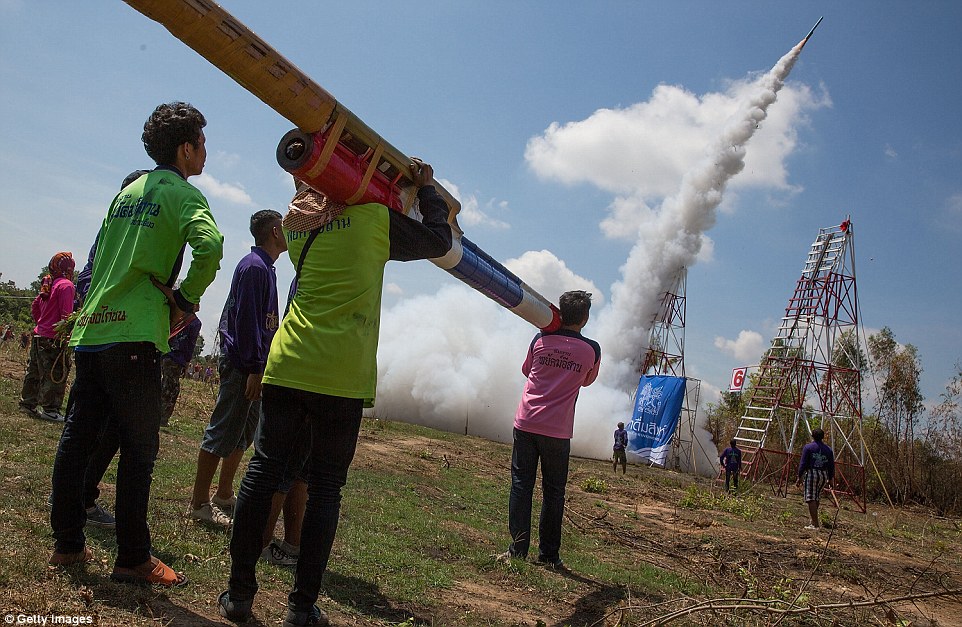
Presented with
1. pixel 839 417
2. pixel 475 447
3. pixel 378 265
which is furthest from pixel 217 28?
pixel 839 417

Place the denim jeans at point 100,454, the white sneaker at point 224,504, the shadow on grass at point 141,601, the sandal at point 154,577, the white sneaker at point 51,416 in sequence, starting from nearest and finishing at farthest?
the shadow on grass at point 141,601, the sandal at point 154,577, the denim jeans at point 100,454, the white sneaker at point 224,504, the white sneaker at point 51,416

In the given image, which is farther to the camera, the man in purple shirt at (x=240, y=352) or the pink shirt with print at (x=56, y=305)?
the pink shirt with print at (x=56, y=305)

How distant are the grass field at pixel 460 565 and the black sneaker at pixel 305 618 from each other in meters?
0.18

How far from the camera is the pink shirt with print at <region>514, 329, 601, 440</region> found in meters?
5.88

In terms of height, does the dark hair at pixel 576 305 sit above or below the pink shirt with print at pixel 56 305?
above

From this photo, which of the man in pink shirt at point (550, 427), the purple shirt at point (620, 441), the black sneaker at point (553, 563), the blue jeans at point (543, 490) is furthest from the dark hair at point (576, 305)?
the purple shirt at point (620, 441)

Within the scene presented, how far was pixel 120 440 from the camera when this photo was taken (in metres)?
3.32

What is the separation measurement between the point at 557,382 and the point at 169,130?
3579mm

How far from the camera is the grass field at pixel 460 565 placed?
3.27m

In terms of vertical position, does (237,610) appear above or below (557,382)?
below

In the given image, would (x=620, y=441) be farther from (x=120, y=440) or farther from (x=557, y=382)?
(x=120, y=440)

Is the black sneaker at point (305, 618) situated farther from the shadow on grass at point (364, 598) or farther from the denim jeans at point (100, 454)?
the denim jeans at point (100, 454)

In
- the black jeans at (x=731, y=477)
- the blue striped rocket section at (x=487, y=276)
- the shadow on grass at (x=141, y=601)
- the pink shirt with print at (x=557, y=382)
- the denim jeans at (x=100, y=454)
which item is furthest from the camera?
the black jeans at (x=731, y=477)

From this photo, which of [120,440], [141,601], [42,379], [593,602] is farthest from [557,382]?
[42,379]
